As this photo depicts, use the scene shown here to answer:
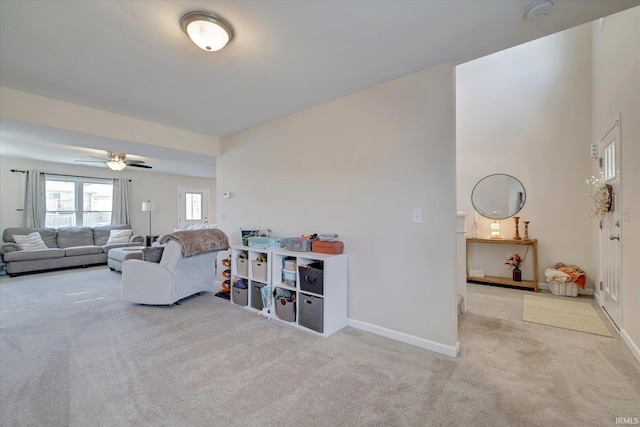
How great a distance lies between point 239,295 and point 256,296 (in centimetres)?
33

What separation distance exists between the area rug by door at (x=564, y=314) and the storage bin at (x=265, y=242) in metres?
2.85

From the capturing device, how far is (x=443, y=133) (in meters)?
2.24

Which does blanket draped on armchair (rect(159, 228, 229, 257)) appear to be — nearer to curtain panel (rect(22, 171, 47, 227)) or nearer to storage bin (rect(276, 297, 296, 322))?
storage bin (rect(276, 297, 296, 322))

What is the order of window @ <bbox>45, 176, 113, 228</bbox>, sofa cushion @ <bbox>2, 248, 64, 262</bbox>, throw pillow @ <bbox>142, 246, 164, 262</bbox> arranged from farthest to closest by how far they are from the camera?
window @ <bbox>45, 176, 113, 228</bbox>, sofa cushion @ <bbox>2, 248, 64, 262</bbox>, throw pillow @ <bbox>142, 246, 164, 262</bbox>

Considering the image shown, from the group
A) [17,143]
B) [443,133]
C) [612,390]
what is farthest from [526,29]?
[17,143]

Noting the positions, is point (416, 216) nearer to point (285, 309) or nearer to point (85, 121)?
point (285, 309)

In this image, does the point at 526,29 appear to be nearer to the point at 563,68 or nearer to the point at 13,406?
the point at 563,68

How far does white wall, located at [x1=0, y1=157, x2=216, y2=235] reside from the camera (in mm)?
5689

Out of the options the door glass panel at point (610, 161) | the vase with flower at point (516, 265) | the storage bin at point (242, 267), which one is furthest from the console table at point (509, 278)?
the storage bin at point (242, 267)

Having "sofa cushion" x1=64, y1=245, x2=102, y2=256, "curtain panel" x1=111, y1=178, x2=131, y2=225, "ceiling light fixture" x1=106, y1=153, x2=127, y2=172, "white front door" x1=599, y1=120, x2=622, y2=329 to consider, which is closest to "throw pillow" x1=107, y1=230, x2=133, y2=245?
"sofa cushion" x1=64, y1=245, x2=102, y2=256

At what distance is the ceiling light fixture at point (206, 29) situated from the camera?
166cm

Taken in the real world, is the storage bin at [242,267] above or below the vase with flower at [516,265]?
above

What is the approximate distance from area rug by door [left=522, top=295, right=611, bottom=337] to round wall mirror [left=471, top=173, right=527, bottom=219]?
4.80 feet

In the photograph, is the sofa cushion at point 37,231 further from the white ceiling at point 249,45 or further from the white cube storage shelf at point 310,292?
the white cube storage shelf at point 310,292
